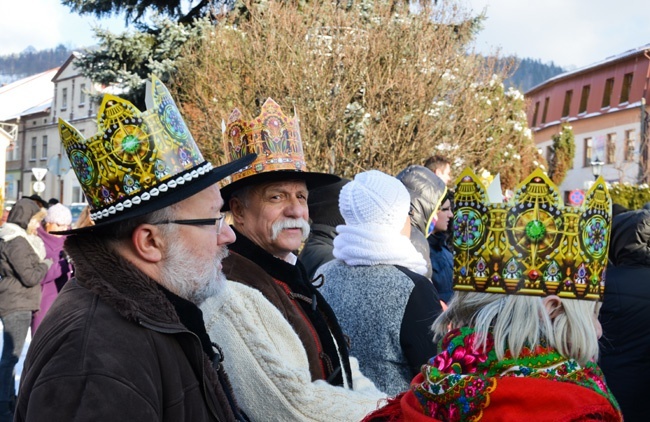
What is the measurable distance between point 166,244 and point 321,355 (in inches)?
41.7

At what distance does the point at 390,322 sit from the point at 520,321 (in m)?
1.52

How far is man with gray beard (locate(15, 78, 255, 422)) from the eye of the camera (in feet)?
6.75

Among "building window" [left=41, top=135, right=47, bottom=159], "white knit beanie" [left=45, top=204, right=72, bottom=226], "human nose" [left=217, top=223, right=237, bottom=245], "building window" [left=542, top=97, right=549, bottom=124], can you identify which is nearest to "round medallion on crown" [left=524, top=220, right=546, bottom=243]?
"human nose" [left=217, top=223, right=237, bottom=245]

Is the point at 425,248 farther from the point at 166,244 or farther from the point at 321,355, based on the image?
the point at 166,244

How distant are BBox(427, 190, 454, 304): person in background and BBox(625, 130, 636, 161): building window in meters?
39.5

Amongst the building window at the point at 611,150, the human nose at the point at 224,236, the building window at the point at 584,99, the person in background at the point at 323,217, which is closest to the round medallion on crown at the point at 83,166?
the human nose at the point at 224,236

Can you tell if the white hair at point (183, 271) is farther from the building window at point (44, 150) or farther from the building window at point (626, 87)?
the building window at point (44, 150)

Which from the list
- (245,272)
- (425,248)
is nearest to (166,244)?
(245,272)

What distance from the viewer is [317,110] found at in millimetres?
16438

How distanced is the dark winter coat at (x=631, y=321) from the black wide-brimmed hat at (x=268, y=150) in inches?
87.5

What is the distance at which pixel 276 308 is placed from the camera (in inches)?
124

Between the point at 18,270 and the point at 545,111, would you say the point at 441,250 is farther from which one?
the point at 545,111

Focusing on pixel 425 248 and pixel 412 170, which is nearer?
pixel 425 248

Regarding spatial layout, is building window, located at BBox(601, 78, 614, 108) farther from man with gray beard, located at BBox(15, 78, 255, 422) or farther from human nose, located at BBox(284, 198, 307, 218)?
man with gray beard, located at BBox(15, 78, 255, 422)
